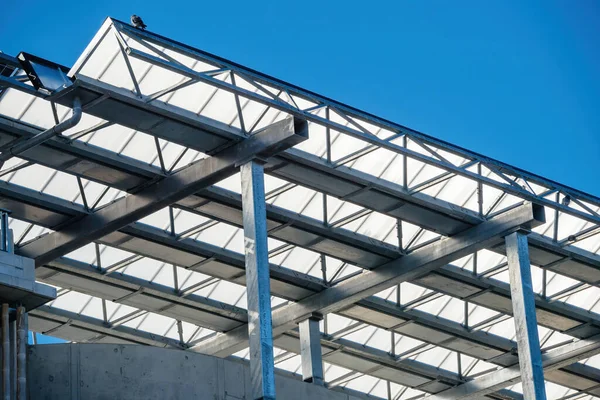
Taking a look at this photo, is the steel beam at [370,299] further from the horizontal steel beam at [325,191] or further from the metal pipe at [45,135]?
the metal pipe at [45,135]

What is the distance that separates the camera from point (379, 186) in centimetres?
4144

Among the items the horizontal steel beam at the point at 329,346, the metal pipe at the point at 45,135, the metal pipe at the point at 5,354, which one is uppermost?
the metal pipe at the point at 45,135

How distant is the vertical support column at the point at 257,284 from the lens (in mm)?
35403

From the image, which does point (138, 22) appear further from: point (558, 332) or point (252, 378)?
Answer: point (558, 332)

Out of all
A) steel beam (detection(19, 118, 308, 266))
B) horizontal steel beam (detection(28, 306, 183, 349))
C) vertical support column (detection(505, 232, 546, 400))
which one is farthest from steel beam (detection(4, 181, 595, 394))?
vertical support column (detection(505, 232, 546, 400))

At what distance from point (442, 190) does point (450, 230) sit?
1.65 meters

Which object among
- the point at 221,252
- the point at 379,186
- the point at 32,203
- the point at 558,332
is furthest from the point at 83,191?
the point at 558,332

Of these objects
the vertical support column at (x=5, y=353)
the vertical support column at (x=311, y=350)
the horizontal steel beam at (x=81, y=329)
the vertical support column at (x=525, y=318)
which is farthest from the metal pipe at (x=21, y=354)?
the vertical support column at (x=525, y=318)

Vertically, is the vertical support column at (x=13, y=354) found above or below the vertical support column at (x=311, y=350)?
below

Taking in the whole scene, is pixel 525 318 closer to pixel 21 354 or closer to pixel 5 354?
pixel 21 354

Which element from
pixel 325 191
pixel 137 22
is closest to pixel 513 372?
pixel 325 191

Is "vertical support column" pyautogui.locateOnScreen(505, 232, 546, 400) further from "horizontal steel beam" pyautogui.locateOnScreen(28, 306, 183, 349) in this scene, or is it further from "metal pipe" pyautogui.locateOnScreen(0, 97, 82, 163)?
"metal pipe" pyautogui.locateOnScreen(0, 97, 82, 163)

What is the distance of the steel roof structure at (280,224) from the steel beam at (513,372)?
78mm

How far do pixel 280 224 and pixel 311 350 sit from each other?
19.0 feet
